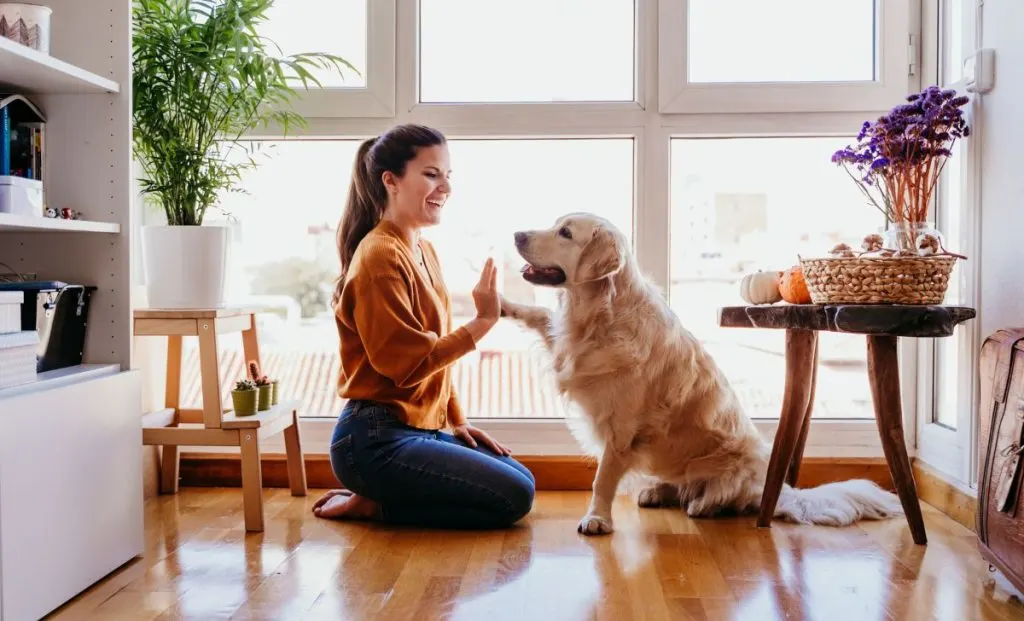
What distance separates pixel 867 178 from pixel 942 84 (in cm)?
60

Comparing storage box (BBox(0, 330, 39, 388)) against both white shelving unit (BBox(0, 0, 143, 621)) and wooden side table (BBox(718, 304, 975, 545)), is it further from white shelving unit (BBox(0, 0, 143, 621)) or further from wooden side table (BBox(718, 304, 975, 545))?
wooden side table (BBox(718, 304, 975, 545))

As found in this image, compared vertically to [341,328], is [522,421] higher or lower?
lower

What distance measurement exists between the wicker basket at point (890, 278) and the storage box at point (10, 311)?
186 cm

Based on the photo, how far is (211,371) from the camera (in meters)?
2.43

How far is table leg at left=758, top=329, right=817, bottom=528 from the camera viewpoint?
2.40 m

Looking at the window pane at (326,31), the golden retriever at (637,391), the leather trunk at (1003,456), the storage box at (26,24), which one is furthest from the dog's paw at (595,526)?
the storage box at (26,24)

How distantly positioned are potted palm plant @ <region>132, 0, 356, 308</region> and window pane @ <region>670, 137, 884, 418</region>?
145 cm

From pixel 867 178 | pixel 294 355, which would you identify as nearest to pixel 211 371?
pixel 294 355

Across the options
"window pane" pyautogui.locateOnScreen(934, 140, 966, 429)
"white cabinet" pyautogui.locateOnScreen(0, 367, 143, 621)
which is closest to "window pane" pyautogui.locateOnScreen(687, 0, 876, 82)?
"window pane" pyautogui.locateOnScreen(934, 140, 966, 429)

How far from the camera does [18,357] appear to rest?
5.92 feet

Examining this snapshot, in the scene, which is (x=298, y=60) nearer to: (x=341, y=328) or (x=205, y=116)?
(x=205, y=116)

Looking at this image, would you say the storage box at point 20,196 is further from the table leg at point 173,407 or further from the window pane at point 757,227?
the window pane at point 757,227

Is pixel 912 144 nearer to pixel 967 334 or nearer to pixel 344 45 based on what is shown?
pixel 967 334

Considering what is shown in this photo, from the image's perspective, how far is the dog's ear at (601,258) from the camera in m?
2.38
